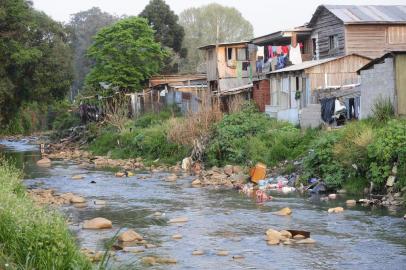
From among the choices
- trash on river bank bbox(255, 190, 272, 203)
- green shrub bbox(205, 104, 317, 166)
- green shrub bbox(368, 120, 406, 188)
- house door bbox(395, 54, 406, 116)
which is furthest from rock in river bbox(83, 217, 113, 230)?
house door bbox(395, 54, 406, 116)

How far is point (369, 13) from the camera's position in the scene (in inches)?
1287

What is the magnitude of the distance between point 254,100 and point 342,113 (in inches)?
352

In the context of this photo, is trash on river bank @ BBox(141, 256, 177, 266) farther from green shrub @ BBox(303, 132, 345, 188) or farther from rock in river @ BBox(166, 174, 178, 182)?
rock in river @ BBox(166, 174, 178, 182)

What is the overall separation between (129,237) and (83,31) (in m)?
74.4

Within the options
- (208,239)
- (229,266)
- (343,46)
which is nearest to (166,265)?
(229,266)

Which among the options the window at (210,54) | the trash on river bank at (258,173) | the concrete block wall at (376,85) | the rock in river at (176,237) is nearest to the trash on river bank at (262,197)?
the trash on river bank at (258,173)

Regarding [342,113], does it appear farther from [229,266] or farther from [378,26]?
[229,266]

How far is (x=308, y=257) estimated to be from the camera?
12.5 metres

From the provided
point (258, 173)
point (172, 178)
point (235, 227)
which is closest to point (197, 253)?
point (235, 227)

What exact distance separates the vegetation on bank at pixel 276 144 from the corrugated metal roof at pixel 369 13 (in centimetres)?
638

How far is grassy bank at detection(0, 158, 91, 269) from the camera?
8.62 m

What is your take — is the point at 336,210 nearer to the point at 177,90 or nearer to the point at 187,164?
the point at 187,164

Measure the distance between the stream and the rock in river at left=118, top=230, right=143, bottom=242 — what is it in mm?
360

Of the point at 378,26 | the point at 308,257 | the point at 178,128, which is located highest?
the point at 378,26
